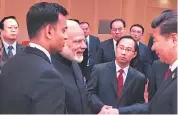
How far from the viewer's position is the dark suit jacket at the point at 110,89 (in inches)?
99.6

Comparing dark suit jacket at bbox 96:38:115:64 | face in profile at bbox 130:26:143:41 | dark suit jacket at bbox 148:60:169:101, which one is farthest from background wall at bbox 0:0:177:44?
dark suit jacket at bbox 148:60:169:101

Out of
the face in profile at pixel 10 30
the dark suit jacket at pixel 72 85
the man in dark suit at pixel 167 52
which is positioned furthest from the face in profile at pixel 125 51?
the face in profile at pixel 10 30

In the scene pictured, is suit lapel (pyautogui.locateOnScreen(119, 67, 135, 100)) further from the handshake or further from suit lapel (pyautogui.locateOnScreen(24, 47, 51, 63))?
suit lapel (pyautogui.locateOnScreen(24, 47, 51, 63))

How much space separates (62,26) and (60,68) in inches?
22.1

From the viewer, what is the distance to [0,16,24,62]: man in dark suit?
4.10m

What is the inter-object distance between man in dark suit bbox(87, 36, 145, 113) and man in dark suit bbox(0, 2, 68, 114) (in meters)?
1.01

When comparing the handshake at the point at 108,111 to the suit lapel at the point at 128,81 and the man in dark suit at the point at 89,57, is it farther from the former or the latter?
the man in dark suit at the point at 89,57

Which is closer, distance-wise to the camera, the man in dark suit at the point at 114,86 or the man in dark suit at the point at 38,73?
the man in dark suit at the point at 38,73

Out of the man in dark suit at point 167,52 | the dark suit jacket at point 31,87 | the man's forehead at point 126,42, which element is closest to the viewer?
the dark suit jacket at point 31,87

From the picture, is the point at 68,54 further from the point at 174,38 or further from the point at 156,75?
the point at 156,75

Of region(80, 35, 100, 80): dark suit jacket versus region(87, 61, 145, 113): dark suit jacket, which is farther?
region(80, 35, 100, 80): dark suit jacket

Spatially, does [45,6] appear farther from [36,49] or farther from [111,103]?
[111,103]

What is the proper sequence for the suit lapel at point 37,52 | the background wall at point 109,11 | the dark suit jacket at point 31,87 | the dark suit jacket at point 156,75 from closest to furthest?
the dark suit jacket at point 31,87
the suit lapel at point 37,52
the dark suit jacket at point 156,75
the background wall at point 109,11

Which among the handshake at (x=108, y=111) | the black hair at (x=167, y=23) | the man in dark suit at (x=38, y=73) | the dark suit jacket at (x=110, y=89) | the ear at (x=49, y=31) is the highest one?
the black hair at (x=167, y=23)
